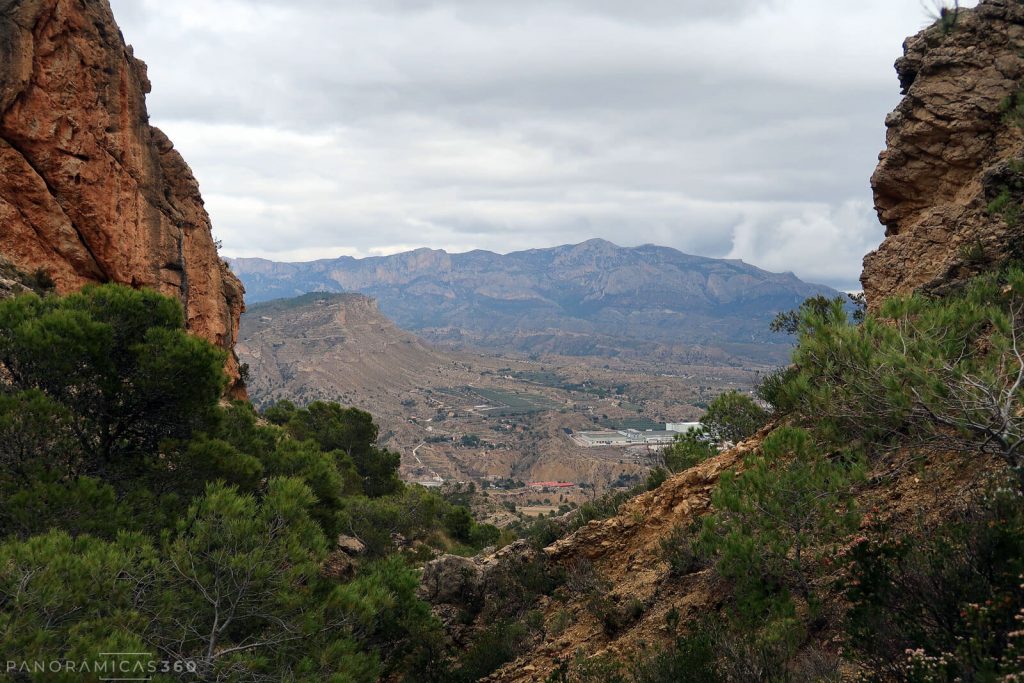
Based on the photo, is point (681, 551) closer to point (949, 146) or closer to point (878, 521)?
point (878, 521)

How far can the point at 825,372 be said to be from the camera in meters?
7.18

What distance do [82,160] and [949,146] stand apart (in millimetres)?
28233

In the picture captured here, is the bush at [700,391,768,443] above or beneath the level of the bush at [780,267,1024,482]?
beneath

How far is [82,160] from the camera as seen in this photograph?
23266 millimetres

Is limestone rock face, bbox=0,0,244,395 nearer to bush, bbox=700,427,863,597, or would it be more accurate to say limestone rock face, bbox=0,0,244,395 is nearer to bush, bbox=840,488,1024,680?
bush, bbox=700,427,863,597

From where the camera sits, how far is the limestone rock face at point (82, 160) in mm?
20984

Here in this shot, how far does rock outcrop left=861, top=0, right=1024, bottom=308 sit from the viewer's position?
12633 mm

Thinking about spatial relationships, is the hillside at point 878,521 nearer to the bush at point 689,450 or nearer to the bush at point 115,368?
the bush at point 689,450

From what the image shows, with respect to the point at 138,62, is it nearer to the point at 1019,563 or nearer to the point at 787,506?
the point at 787,506

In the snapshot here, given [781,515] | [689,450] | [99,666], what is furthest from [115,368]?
[689,450]

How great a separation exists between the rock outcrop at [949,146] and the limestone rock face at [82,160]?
21.9 metres

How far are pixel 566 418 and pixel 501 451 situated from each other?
36.2 meters

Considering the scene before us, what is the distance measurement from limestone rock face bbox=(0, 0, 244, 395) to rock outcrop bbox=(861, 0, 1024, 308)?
21.9m

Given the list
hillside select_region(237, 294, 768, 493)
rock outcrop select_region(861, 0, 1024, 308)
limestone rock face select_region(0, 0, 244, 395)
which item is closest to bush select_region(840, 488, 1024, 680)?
rock outcrop select_region(861, 0, 1024, 308)
